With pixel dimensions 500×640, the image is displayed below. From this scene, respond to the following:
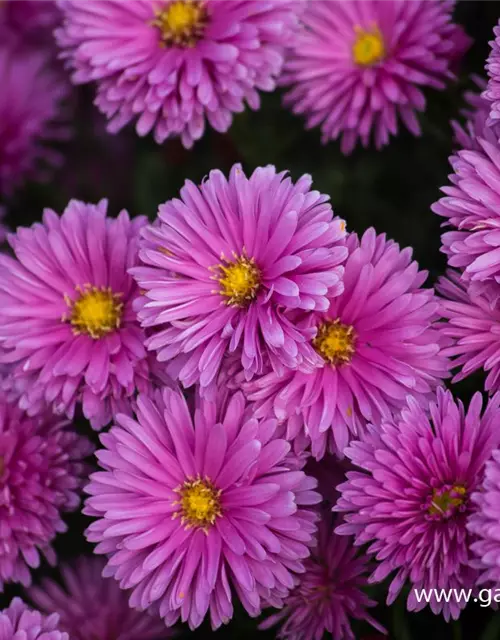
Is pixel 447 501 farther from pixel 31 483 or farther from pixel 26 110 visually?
pixel 26 110

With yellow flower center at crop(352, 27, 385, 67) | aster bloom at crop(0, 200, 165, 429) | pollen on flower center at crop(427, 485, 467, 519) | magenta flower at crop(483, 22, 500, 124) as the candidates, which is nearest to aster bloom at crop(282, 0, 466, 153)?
yellow flower center at crop(352, 27, 385, 67)

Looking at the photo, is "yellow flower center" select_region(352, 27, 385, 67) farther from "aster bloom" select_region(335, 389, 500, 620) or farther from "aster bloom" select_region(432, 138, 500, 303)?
"aster bloom" select_region(335, 389, 500, 620)

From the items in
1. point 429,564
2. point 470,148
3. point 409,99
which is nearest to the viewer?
point 429,564

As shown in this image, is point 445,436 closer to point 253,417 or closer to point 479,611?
point 253,417

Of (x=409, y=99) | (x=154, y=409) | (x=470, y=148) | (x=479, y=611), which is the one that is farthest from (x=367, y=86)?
(x=479, y=611)

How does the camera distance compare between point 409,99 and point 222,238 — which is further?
point 409,99

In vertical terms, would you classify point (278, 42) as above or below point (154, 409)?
above

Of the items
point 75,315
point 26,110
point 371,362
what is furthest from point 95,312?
point 26,110
